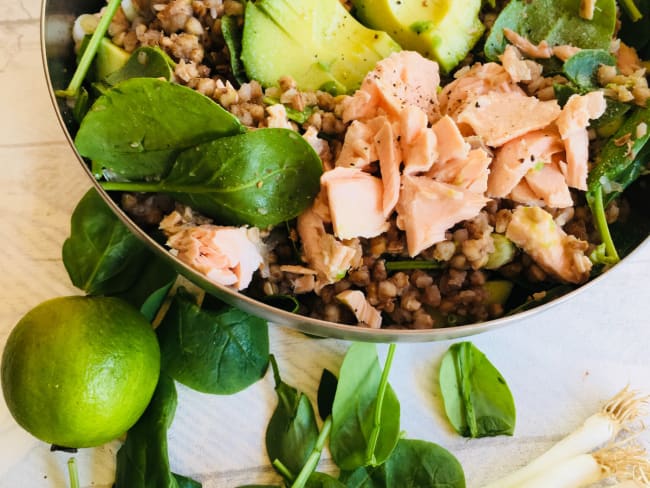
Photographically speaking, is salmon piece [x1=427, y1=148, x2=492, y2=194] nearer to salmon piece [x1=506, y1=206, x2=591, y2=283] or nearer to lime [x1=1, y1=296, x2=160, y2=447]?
salmon piece [x1=506, y1=206, x2=591, y2=283]

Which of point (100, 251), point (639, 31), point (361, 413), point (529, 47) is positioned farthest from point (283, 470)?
point (639, 31)

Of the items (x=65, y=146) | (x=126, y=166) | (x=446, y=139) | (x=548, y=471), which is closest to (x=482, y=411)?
(x=548, y=471)

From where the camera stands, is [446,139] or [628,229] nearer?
[446,139]

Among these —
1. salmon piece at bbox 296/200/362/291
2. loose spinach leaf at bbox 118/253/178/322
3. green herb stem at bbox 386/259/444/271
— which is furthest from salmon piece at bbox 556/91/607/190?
loose spinach leaf at bbox 118/253/178/322

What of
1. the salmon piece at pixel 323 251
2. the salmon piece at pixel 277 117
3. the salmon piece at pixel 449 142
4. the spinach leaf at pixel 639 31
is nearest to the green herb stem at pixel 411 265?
the salmon piece at pixel 323 251

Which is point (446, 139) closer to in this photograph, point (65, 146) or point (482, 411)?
point (482, 411)
